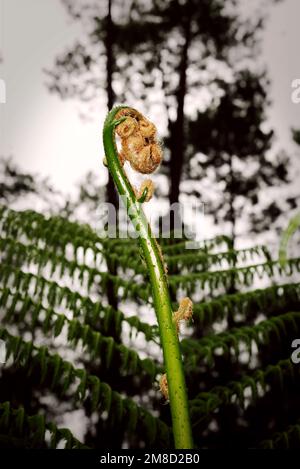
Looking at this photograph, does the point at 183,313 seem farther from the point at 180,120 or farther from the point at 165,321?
the point at 180,120

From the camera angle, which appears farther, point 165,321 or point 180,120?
point 180,120

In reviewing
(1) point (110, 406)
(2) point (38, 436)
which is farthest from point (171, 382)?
(1) point (110, 406)

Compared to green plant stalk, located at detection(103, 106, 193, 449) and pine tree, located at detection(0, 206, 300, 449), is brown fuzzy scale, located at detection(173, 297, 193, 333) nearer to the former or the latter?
green plant stalk, located at detection(103, 106, 193, 449)

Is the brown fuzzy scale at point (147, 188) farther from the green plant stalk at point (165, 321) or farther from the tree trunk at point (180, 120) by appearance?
the tree trunk at point (180, 120)

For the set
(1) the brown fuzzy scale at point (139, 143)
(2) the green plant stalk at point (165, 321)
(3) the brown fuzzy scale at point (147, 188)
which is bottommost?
(2) the green plant stalk at point (165, 321)

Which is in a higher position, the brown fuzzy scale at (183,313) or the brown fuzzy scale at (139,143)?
the brown fuzzy scale at (139,143)

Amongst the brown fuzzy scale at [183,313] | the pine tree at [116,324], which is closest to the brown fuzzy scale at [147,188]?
the brown fuzzy scale at [183,313]

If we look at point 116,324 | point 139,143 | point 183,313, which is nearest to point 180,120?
point 116,324

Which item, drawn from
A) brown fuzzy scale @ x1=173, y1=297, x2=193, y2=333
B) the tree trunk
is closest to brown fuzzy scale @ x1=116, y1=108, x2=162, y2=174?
brown fuzzy scale @ x1=173, y1=297, x2=193, y2=333
